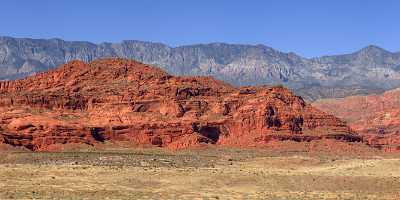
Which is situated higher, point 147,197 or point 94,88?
point 94,88

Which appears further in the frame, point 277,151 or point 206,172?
point 277,151

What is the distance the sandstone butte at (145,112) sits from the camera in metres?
106

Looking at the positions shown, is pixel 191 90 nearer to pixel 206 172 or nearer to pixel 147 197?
pixel 206 172

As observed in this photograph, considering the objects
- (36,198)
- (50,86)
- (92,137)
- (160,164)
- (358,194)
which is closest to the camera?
(36,198)

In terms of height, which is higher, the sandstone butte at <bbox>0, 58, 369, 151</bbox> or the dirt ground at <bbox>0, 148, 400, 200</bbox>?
the sandstone butte at <bbox>0, 58, 369, 151</bbox>

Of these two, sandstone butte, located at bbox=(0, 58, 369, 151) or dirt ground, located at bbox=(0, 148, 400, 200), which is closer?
dirt ground, located at bbox=(0, 148, 400, 200)

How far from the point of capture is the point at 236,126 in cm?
11631

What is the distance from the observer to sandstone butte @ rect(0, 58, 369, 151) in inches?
4186

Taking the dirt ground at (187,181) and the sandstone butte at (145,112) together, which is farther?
the sandstone butte at (145,112)

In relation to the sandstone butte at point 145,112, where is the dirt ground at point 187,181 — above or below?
below

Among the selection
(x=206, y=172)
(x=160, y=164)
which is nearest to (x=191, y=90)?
(x=160, y=164)

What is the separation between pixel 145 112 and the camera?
116 metres

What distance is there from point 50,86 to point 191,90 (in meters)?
24.6

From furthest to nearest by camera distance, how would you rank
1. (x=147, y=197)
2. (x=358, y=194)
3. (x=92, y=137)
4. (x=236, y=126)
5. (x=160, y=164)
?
(x=236, y=126) < (x=92, y=137) < (x=160, y=164) < (x=358, y=194) < (x=147, y=197)
